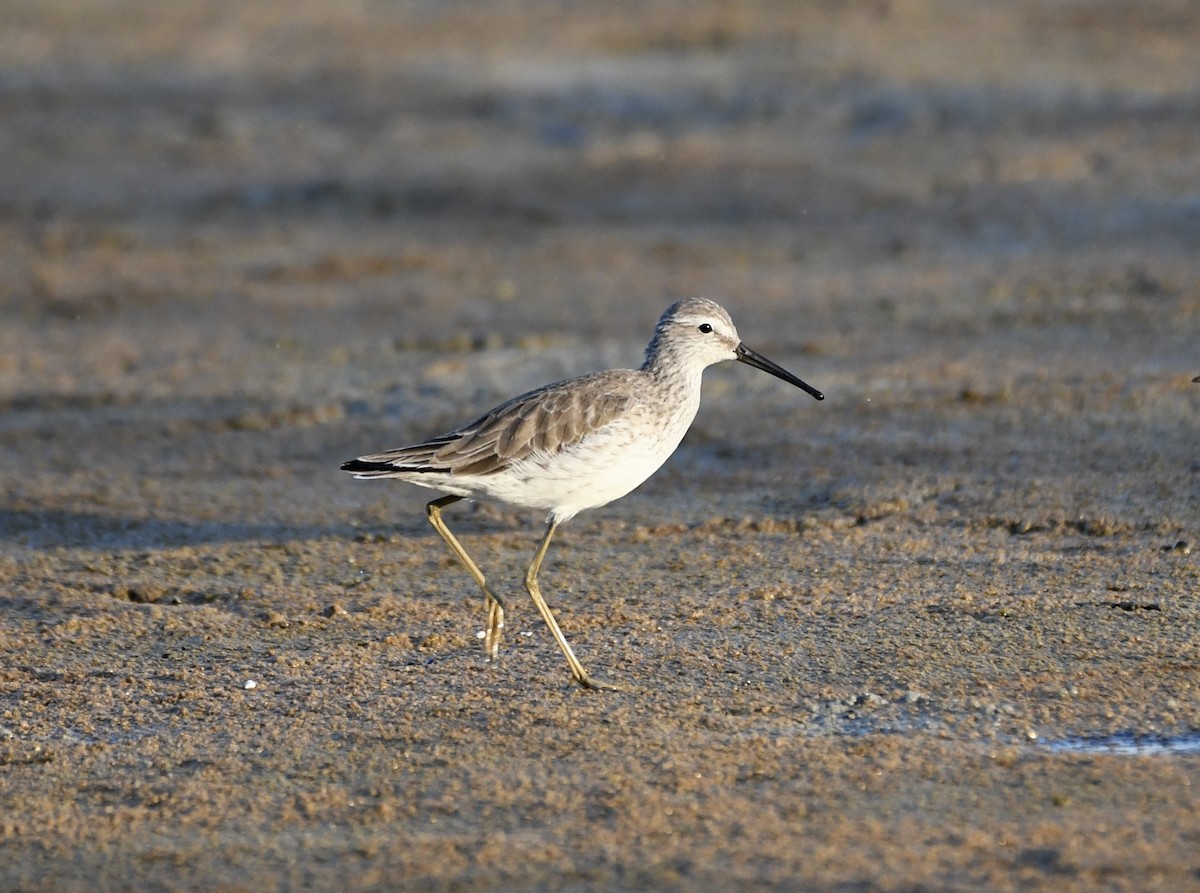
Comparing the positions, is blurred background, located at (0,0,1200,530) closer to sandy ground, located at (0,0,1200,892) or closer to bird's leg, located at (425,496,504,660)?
sandy ground, located at (0,0,1200,892)

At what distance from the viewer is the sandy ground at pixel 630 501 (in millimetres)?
5473

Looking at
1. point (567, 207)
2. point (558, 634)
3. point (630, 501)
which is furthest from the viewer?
point (567, 207)

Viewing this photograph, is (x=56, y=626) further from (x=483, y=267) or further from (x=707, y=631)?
(x=483, y=267)

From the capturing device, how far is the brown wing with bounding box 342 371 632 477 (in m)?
7.14

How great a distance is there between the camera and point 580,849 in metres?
5.23

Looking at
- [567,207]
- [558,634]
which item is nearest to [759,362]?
[558,634]

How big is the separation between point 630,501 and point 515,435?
2.47 m

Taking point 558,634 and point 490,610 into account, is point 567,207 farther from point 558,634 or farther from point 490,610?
point 558,634

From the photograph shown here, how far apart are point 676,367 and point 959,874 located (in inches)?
126

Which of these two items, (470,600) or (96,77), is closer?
(470,600)

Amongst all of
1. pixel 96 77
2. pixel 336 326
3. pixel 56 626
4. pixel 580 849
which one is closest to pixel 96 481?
pixel 56 626

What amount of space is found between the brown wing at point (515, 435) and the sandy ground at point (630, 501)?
75 cm

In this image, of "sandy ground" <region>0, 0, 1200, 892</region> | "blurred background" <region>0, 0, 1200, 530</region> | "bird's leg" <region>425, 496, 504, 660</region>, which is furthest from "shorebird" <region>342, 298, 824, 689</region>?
"blurred background" <region>0, 0, 1200, 530</region>

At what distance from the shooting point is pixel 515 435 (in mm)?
7203
